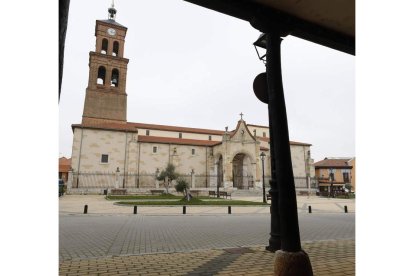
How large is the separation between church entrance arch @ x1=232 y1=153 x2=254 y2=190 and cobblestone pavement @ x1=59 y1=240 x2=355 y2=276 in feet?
125

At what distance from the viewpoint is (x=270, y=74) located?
410cm

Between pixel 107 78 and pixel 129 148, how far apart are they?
1350 centimetres

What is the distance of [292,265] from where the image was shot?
136 inches

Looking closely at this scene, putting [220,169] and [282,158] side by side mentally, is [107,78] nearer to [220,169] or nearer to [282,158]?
[220,169]

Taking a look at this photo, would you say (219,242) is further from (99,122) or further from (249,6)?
(99,122)

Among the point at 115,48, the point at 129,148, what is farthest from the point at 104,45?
the point at 129,148

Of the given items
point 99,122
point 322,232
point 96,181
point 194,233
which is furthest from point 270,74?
point 99,122

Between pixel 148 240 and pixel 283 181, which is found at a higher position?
pixel 283 181

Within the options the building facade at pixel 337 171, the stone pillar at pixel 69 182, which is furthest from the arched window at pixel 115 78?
the building facade at pixel 337 171

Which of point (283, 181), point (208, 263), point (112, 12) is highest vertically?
point (112, 12)

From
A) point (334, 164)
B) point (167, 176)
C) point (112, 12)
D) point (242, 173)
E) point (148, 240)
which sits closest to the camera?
point (148, 240)

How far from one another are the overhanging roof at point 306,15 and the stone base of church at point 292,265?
3199 millimetres

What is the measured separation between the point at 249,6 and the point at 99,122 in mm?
43166

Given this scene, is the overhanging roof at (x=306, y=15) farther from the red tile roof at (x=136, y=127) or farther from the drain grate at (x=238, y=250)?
the red tile roof at (x=136, y=127)
